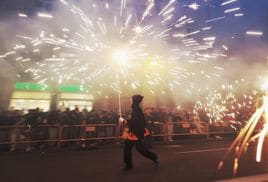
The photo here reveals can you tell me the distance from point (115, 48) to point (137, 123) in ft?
22.7

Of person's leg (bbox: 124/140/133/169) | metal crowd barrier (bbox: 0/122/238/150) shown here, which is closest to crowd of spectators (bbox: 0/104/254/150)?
metal crowd barrier (bbox: 0/122/238/150)

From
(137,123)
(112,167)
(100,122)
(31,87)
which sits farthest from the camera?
(31,87)

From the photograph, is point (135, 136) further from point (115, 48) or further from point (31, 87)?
point (31, 87)

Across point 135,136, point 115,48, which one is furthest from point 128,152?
point 115,48

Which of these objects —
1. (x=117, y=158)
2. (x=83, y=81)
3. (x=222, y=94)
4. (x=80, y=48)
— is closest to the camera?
(x=117, y=158)

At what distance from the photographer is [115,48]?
13.1 metres

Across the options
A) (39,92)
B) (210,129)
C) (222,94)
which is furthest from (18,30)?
(222,94)

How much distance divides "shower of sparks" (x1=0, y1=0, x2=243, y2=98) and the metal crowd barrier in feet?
11.2

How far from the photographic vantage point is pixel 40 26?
39.8 ft

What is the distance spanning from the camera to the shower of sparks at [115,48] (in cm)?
1222

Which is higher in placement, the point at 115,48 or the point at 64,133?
the point at 115,48

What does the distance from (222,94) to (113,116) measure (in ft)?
24.8

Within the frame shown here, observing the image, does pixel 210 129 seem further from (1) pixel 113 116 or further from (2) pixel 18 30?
(2) pixel 18 30

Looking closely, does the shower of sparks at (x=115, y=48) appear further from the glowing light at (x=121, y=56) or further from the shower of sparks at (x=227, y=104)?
the shower of sparks at (x=227, y=104)
